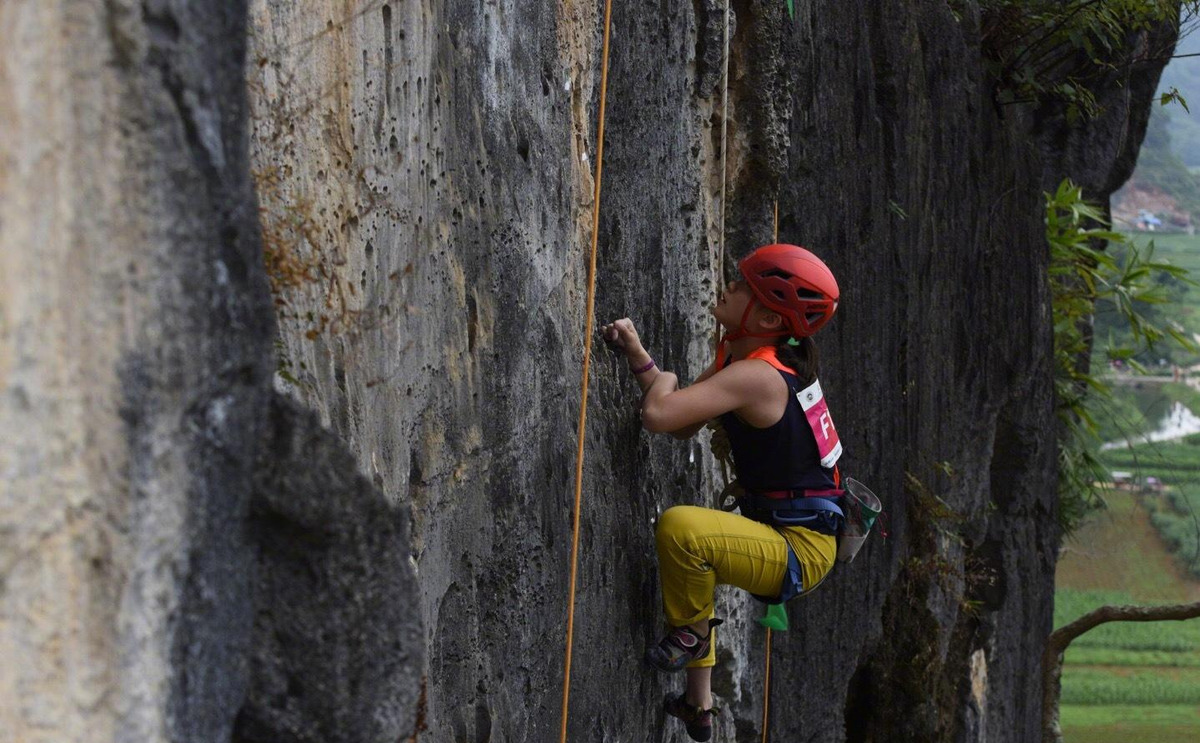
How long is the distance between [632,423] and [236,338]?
2.74 meters

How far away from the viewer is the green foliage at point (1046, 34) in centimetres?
912

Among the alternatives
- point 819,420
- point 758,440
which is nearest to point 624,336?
point 758,440

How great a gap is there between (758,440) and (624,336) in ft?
1.72

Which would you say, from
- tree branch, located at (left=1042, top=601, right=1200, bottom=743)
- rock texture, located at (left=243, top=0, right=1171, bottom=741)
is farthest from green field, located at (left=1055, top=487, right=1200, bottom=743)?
rock texture, located at (left=243, top=0, right=1171, bottom=741)

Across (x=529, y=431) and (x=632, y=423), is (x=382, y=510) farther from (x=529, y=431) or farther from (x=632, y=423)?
(x=632, y=423)

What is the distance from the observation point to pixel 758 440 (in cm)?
402

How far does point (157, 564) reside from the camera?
1492 mm

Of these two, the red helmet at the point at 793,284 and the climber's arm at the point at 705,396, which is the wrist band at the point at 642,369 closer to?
the climber's arm at the point at 705,396

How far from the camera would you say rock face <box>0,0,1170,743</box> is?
1378mm

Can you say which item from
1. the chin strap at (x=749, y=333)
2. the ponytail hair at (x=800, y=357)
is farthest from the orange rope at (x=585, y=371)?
the ponytail hair at (x=800, y=357)

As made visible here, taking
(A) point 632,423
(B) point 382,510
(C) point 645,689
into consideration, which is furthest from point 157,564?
(C) point 645,689

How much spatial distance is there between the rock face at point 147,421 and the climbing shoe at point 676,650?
2.51 m

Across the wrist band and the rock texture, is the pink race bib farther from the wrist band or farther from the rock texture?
the rock texture

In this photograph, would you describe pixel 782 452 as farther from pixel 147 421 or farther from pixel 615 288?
pixel 147 421
